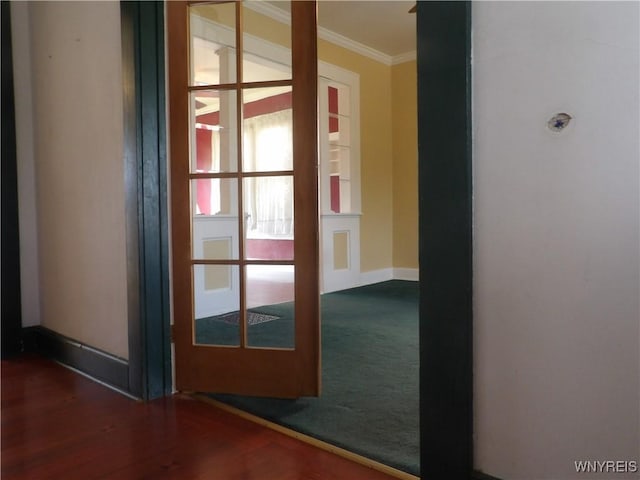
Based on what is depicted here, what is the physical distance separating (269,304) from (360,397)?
0.54 meters

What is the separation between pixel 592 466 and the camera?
0.97 m

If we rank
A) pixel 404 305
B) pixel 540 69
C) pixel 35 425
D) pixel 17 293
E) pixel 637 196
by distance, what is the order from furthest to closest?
pixel 404 305 → pixel 17 293 → pixel 35 425 → pixel 540 69 → pixel 637 196

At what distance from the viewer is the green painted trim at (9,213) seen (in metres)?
2.65

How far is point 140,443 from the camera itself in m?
1.58

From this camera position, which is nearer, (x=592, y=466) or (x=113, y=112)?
(x=592, y=466)

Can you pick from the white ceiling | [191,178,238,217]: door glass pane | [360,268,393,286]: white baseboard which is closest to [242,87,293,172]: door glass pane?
[191,178,238,217]: door glass pane

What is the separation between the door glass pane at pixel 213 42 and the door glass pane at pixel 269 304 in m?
0.84

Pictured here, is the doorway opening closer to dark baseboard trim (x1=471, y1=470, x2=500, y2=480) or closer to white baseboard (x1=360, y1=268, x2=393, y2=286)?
dark baseboard trim (x1=471, y1=470, x2=500, y2=480)

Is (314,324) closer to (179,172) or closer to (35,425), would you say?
(179,172)

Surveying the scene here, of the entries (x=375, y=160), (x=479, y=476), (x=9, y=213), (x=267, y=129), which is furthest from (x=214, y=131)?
(x=375, y=160)

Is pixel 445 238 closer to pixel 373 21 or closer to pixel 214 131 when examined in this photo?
pixel 214 131

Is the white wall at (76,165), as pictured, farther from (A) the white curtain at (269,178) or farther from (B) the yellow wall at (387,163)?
(B) the yellow wall at (387,163)

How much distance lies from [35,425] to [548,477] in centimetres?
172

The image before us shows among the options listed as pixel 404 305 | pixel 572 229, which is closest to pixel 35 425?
pixel 572 229
